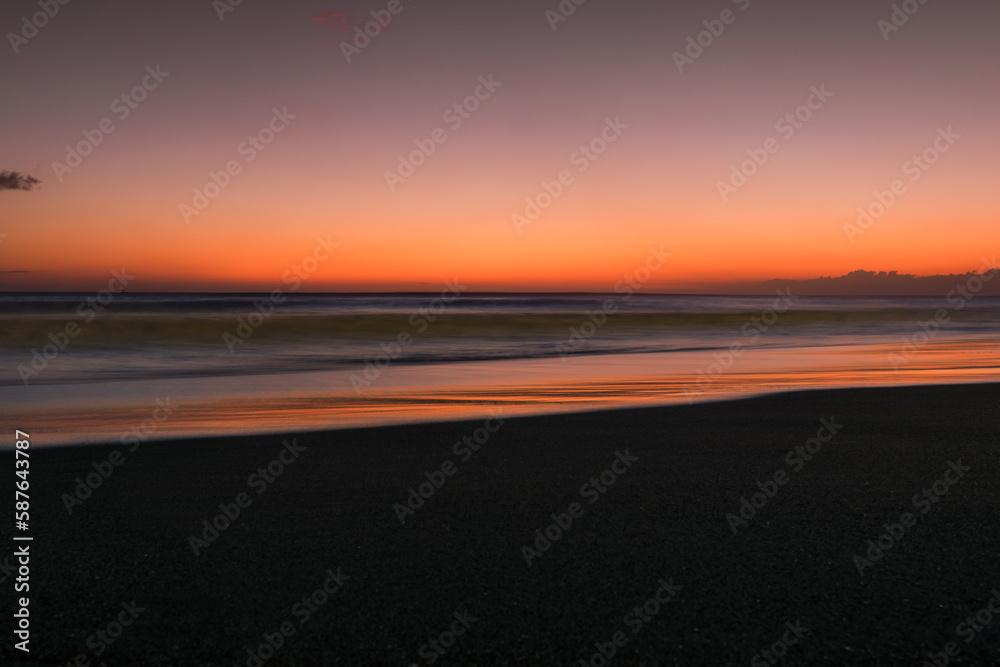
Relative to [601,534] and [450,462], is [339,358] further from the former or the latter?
[601,534]

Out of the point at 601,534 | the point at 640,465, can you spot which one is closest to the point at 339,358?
the point at 640,465

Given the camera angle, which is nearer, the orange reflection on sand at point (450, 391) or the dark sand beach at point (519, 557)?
the dark sand beach at point (519, 557)

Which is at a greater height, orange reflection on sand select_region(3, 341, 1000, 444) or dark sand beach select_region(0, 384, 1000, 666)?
orange reflection on sand select_region(3, 341, 1000, 444)

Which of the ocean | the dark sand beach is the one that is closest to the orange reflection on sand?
the ocean

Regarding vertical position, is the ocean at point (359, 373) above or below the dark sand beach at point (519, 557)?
above

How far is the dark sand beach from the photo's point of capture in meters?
2.37

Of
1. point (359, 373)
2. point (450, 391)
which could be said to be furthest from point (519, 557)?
point (359, 373)

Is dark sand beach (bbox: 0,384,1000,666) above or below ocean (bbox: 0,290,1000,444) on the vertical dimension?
below

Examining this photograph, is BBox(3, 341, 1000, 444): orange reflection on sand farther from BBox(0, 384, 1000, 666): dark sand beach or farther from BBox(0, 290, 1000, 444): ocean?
BBox(0, 384, 1000, 666): dark sand beach

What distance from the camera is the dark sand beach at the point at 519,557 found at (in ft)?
7.77

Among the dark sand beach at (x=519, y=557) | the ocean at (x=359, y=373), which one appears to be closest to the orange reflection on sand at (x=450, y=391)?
the ocean at (x=359, y=373)

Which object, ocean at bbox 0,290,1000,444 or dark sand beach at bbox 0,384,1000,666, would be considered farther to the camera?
ocean at bbox 0,290,1000,444

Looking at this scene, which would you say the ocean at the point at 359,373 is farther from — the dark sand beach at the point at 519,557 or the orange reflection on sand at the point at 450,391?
the dark sand beach at the point at 519,557

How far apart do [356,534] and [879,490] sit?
2.98 meters
